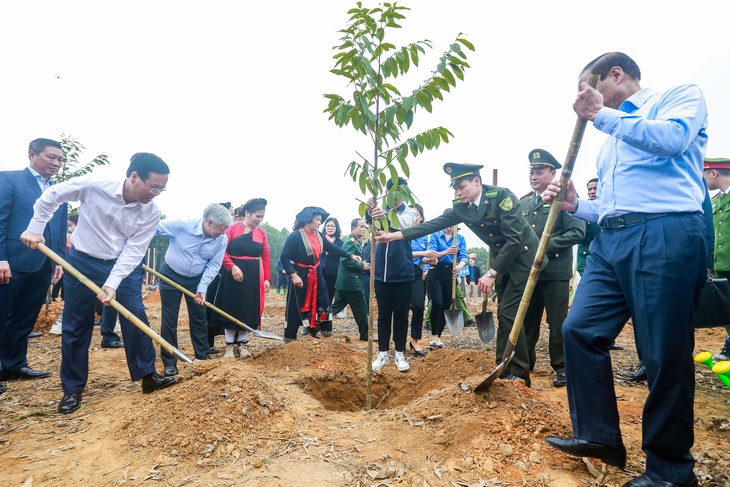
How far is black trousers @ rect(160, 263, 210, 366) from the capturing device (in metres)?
4.50

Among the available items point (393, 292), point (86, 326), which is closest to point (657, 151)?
point (393, 292)

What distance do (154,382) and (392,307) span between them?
252 centimetres

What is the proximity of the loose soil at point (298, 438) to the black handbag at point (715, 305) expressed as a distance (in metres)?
0.68

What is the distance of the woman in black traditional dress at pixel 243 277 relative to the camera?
547 cm

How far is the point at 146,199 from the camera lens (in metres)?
3.46

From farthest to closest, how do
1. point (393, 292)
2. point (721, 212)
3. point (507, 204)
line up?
point (393, 292) < point (721, 212) < point (507, 204)

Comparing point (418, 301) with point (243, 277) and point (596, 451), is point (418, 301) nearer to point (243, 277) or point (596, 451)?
point (243, 277)

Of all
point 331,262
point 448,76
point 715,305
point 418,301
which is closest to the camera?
point 715,305

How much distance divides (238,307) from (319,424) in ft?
10.0

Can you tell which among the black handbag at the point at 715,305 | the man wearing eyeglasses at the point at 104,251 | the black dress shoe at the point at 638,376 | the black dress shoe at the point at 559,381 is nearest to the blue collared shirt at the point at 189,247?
the man wearing eyeglasses at the point at 104,251

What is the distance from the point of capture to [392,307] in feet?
16.2

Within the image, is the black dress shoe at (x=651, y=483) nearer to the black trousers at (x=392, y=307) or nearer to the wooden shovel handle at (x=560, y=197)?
the wooden shovel handle at (x=560, y=197)

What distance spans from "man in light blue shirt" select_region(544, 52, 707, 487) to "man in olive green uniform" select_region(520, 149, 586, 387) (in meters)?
1.90

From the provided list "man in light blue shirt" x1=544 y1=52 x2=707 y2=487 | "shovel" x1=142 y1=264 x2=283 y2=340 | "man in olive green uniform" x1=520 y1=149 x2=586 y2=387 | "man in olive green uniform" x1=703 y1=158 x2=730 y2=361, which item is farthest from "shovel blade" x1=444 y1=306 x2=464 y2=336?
"man in light blue shirt" x1=544 y1=52 x2=707 y2=487
